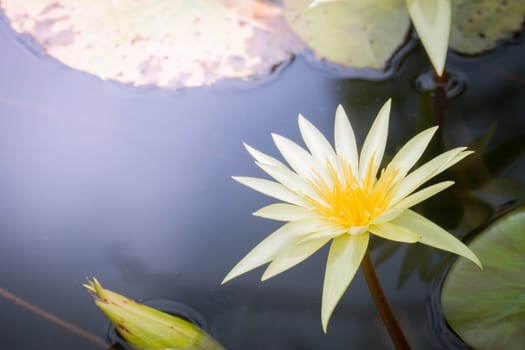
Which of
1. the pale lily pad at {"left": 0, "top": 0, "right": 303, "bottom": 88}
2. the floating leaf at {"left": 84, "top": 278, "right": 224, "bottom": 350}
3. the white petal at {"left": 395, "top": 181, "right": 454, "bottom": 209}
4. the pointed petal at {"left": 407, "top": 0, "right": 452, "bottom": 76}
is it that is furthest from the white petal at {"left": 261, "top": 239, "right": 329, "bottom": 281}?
the pale lily pad at {"left": 0, "top": 0, "right": 303, "bottom": 88}

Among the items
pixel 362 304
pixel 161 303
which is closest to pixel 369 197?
pixel 362 304

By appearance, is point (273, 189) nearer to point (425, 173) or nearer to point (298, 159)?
point (298, 159)

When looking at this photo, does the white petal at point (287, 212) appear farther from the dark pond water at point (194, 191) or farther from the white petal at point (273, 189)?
the dark pond water at point (194, 191)

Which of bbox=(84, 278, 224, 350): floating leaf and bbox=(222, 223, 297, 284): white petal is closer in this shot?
bbox=(222, 223, 297, 284): white petal

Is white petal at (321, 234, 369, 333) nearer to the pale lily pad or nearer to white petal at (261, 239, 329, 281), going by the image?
white petal at (261, 239, 329, 281)

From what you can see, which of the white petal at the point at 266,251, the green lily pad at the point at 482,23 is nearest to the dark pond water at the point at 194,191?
the green lily pad at the point at 482,23

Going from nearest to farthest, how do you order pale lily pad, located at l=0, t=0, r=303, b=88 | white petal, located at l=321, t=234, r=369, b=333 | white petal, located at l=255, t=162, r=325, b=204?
white petal, located at l=321, t=234, r=369, b=333, white petal, located at l=255, t=162, r=325, b=204, pale lily pad, located at l=0, t=0, r=303, b=88

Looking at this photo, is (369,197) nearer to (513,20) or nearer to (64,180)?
(64,180)

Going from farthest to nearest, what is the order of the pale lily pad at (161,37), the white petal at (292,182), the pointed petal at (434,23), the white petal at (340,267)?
the pale lily pad at (161,37)
the pointed petal at (434,23)
the white petal at (292,182)
the white petal at (340,267)
